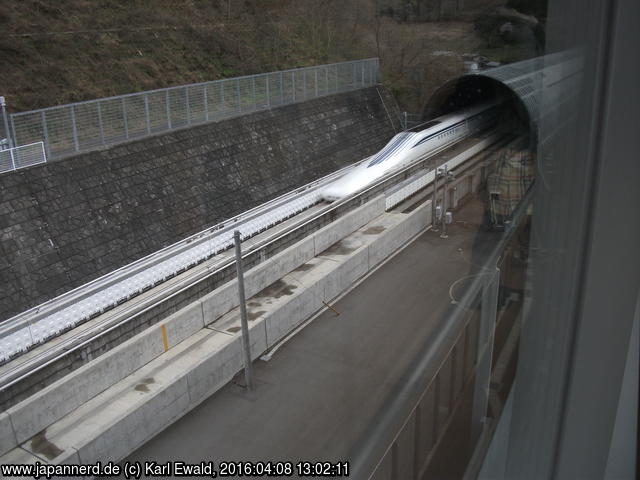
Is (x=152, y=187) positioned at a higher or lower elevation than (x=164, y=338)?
higher

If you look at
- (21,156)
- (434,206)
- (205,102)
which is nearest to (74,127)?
(21,156)

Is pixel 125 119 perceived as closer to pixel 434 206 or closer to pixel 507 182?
pixel 434 206

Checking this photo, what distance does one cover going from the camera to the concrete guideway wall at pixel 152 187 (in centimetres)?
508

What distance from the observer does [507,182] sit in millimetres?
925

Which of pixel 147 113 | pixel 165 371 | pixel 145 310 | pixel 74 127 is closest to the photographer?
pixel 165 371

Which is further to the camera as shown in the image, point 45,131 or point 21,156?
point 45,131

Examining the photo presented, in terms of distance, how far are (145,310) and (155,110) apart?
428 centimetres

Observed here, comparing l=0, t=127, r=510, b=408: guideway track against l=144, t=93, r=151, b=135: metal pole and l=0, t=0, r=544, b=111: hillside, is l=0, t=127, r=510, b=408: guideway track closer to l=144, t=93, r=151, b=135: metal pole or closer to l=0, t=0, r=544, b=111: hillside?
l=0, t=0, r=544, b=111: hillside

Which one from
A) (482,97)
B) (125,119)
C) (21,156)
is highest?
(482,97)

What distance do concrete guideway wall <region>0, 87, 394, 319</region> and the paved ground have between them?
292cm

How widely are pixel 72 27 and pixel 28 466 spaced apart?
6854 millimetres

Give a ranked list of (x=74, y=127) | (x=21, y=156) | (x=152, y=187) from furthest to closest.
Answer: (x=152, y=187) → (x=74, y=127) → (x=21, y=156)

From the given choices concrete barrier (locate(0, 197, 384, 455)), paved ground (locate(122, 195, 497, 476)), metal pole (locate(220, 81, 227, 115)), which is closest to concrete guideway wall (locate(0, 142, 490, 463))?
concrete barrier (locate(0, 197, 384, 455))

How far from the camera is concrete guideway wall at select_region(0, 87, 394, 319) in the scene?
5078 mm
